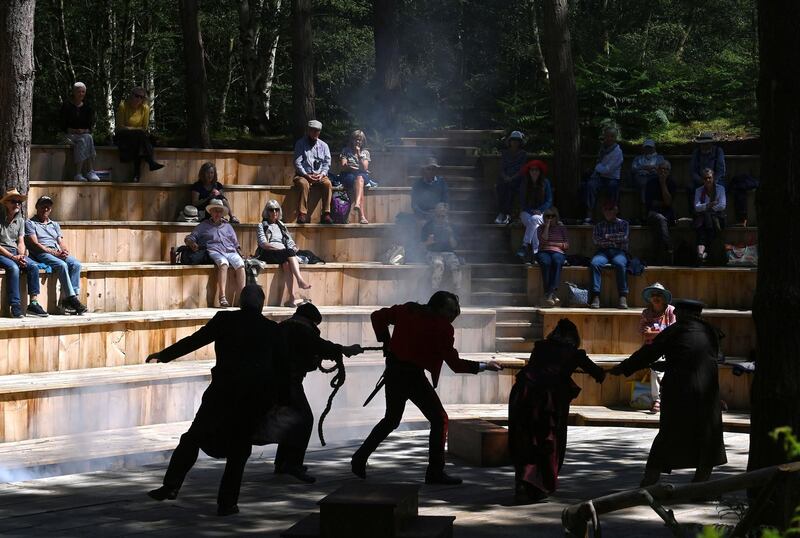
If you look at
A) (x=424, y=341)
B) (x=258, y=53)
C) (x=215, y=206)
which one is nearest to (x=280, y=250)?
(x=215, y=206)

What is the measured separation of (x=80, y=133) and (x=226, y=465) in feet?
31.0

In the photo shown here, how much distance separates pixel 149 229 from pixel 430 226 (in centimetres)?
362

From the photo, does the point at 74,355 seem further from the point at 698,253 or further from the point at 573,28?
the point at 573,28

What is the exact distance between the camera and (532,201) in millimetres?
17094

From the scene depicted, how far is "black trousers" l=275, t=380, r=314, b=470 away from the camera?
934cm

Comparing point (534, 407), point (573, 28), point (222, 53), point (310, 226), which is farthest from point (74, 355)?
point (222, 53)

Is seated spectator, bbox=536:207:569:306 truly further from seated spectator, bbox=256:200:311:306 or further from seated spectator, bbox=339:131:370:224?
seated spectator, bbox=256:200:311:306

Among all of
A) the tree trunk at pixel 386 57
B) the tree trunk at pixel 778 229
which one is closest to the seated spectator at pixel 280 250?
the tree trunk at pixel 386 57

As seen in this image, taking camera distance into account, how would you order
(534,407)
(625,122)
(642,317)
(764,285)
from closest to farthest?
(764,285) → (534,407) → (642,317) → (625,122)

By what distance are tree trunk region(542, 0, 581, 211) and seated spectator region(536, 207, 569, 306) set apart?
217 centimetres

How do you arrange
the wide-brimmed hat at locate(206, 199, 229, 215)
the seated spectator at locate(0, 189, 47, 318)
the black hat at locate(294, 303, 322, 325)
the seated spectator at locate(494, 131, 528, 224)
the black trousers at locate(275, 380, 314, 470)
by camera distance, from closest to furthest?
the black trousers at locate(275, 380, 314, 470) < the black hat at locate(294, 303, 322, 325) < the seated spectator at locate(0, 189, 47, 318) < the wide-brimmed hat at locate(206, 199, 229, 215) < the seated spectator at locate(494, 131, 528, 224)

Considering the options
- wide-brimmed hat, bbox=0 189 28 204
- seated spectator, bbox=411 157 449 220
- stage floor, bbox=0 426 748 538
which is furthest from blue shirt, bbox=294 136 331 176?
stage floor, bbox=0 426 748 538

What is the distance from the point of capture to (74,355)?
13.2 meters

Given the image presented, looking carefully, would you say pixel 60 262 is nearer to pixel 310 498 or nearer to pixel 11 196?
pixel 11 196
